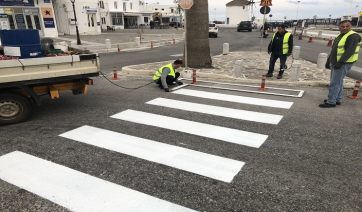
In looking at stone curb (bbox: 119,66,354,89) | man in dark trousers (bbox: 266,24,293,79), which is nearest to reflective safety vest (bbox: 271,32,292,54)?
man in dark trousers (bbox: 266,24,293,79)

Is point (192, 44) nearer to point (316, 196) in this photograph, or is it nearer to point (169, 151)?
point (169, 151)

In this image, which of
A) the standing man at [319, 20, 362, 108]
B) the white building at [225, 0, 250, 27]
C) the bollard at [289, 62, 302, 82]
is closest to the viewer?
the standing man at [319, 20, 362, 108]

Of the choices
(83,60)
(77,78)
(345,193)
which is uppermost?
(83,60)

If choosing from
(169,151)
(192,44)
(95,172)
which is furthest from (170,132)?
(192,44)

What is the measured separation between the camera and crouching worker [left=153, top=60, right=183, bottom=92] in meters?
7.82

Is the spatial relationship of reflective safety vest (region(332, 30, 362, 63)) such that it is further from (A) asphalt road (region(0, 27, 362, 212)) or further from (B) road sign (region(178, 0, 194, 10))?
(B) road sign (region(178, 0, 194, 10))

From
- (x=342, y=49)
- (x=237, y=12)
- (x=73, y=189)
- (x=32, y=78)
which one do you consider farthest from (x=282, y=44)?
(x=237, y=12)

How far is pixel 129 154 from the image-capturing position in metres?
4.15

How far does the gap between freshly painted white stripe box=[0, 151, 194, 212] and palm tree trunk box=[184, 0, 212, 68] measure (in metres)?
8.30

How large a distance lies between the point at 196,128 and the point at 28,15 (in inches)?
1147

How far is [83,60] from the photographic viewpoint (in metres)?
5.63

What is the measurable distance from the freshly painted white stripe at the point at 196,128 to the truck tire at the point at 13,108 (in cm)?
186

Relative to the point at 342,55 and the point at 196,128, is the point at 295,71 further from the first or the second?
the point at 196,128

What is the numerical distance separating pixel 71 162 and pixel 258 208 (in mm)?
2849
